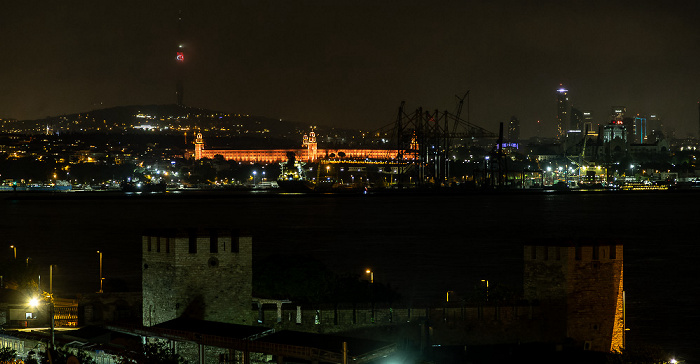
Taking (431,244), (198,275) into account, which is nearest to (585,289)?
(198,275)

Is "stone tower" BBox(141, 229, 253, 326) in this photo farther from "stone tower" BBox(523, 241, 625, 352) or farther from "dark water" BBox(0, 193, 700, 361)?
"dark water" BBox(0, 193, 700, 361)

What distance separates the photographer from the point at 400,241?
49.8 metres

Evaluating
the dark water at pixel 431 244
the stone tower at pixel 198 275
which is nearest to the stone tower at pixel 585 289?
the dark water at pixel 431 244

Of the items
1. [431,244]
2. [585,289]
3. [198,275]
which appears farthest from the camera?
[431,244]

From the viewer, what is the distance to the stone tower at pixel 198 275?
11297mm

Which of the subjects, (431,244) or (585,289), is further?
(431,244)

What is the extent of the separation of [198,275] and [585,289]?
478 centimetres

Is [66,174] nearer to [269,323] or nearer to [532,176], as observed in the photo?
[532,176]

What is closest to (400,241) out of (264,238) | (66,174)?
(264,238)

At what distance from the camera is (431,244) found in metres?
47.8

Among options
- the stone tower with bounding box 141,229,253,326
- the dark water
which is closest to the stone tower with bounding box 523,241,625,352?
the dark water

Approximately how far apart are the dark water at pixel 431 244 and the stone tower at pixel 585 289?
2.44 ft

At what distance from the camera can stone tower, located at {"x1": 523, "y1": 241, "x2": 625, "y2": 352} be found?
12.1 meters

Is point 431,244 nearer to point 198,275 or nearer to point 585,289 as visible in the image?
point 585,289
